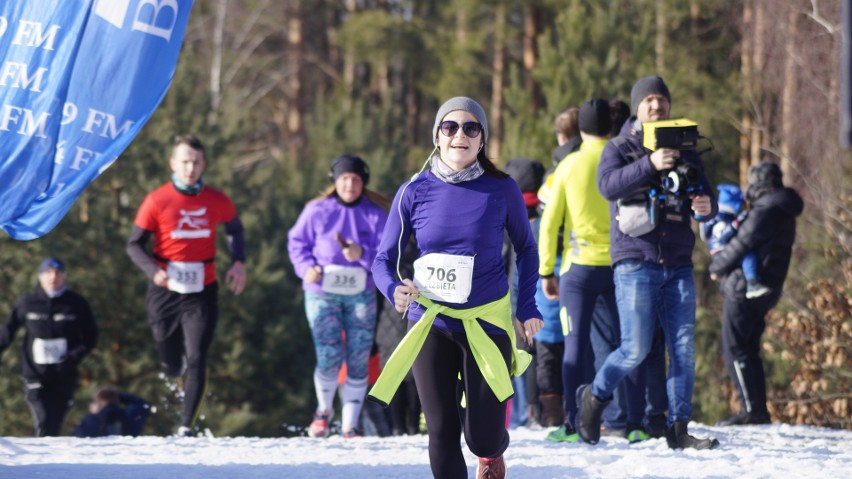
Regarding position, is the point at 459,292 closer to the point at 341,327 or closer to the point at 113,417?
the point at 341,327

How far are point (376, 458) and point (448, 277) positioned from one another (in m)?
2.17

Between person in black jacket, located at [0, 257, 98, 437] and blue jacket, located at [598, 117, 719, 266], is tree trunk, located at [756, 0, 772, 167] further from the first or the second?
blue jacket, located at [598, 117, 719, 266]

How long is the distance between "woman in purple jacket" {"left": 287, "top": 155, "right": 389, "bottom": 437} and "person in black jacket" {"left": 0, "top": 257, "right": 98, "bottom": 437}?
2910 mm

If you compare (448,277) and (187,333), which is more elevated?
(448,277)

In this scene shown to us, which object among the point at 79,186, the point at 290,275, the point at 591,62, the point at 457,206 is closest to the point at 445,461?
the point at 457,206

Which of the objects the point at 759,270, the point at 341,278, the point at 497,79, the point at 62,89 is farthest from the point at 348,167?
the point at 497,79

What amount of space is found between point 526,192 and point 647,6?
14.9m

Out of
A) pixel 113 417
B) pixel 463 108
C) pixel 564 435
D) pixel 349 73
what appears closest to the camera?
pixel 463 108

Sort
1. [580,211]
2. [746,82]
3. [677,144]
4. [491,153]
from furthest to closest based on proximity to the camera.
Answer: [491,153] → [746,82] → [580,211] → [677,144]

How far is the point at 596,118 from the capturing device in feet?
23.5

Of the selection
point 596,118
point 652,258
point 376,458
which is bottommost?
point 376,458

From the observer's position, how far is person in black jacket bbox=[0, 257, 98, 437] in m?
10.1

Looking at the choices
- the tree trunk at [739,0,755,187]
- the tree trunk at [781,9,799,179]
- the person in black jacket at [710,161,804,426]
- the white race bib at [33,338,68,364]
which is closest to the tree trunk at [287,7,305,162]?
the tree trunk at [739,0,755,187]

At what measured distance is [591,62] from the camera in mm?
18469
